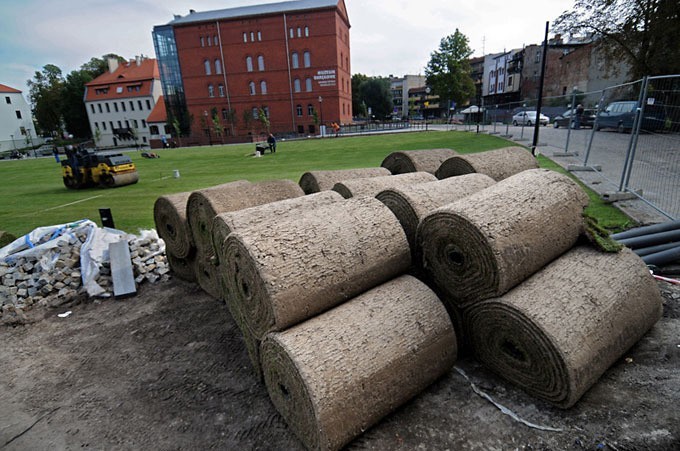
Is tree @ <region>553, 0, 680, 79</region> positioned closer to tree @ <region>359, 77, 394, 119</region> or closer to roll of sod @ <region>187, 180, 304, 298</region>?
roll of sod @ <region>187, 180, 304, 298</region>

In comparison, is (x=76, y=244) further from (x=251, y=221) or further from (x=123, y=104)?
(x=123, y=104)

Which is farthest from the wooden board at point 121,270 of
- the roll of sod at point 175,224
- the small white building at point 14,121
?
the small white building at point 14,121

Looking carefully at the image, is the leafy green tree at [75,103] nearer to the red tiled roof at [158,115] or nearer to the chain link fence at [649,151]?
the red tiled roof at [158,115]

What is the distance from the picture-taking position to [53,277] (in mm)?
5555

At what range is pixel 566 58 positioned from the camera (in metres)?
41.2

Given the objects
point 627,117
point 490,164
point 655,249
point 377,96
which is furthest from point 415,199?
point 377,96

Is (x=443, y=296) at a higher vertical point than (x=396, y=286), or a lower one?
lower

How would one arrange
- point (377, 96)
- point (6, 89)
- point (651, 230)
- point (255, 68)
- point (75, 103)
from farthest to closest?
1. point (377, 96)
2. point (75, 103)
3. point (6, 89)
4. point (255, 68)
5. point (651, 230)

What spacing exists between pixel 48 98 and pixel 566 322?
3835 inches

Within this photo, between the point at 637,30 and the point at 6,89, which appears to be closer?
the point at 637,30

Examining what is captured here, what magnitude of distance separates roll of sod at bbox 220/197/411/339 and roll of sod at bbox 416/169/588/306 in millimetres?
338

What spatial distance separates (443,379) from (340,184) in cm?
262

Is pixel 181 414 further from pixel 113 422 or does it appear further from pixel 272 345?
pixel 272 345


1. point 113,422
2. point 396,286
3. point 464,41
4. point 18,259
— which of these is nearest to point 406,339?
point 396,286
